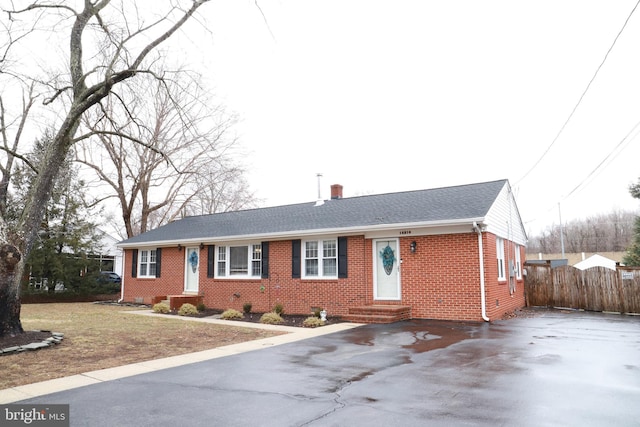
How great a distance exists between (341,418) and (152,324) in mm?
9358

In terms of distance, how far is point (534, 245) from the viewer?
7081 centimetres

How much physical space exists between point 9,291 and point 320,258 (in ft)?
28.5

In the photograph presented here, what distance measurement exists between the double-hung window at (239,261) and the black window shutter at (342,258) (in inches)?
139

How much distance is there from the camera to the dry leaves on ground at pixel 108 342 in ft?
21.6

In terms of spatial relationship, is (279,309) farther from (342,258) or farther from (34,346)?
(34,346)

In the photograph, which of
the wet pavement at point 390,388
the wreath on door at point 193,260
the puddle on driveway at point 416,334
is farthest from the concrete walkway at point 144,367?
the wreath on door at point 193,260

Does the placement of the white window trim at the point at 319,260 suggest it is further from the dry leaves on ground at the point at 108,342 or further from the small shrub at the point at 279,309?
the dry leaves on ground at the point at 108,342

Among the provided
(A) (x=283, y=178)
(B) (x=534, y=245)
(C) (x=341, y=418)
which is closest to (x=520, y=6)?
(C) (x=341, y=418)

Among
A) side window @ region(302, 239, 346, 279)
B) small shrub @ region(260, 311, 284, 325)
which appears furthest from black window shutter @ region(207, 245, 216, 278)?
small shrub @ region(260, 311, 284, 325)

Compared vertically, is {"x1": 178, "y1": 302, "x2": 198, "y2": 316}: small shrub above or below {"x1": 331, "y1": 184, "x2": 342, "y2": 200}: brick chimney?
below

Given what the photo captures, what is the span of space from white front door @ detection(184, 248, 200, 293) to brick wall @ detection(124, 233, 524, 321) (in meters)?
0.44

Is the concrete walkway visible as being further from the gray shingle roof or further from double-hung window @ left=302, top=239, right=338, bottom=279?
the gray shingle roof

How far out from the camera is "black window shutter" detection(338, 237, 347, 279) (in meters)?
13.9

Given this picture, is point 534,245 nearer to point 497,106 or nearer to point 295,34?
point 497,106
